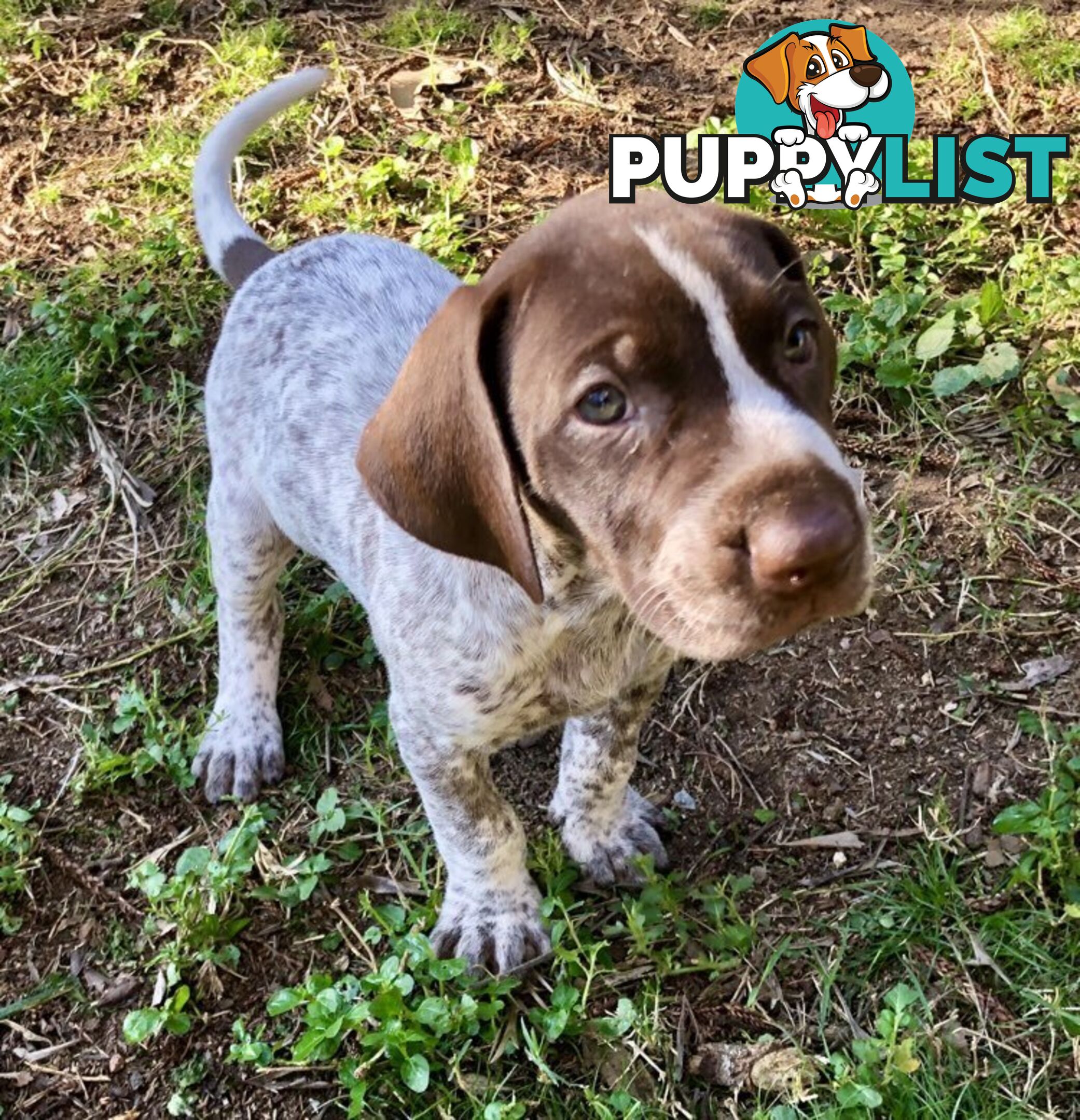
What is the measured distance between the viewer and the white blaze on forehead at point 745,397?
7.45 feet

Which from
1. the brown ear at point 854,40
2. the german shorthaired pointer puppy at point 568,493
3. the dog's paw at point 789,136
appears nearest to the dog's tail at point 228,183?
the german shorthaired pointer puppy at point 568,493

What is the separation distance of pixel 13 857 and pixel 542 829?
1574 millimetres

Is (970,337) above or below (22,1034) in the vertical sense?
above

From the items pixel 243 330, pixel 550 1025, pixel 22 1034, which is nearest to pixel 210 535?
pixel 243 330

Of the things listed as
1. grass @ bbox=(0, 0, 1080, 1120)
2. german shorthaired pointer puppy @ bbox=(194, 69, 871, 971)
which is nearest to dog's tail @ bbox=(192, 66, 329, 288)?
german shorthaired pointer puppy @ bbox=(194, 69, 871, 971)

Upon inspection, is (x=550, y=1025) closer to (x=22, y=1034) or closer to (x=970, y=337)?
(x=22, y=1034)

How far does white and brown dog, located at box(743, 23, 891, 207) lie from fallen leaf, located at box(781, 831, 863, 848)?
2.63 meters

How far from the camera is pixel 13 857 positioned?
3.85m

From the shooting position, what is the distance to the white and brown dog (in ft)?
17.2

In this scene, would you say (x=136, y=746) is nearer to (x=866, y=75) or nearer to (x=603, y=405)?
(x=603, y=405)

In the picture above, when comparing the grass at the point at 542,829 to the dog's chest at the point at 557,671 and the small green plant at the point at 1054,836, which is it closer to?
the small green plant at the point at 1054,836

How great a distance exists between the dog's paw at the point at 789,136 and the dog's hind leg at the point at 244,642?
9.18 ft

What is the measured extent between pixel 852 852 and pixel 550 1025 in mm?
1015

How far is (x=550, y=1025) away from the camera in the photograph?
3.28 meters
